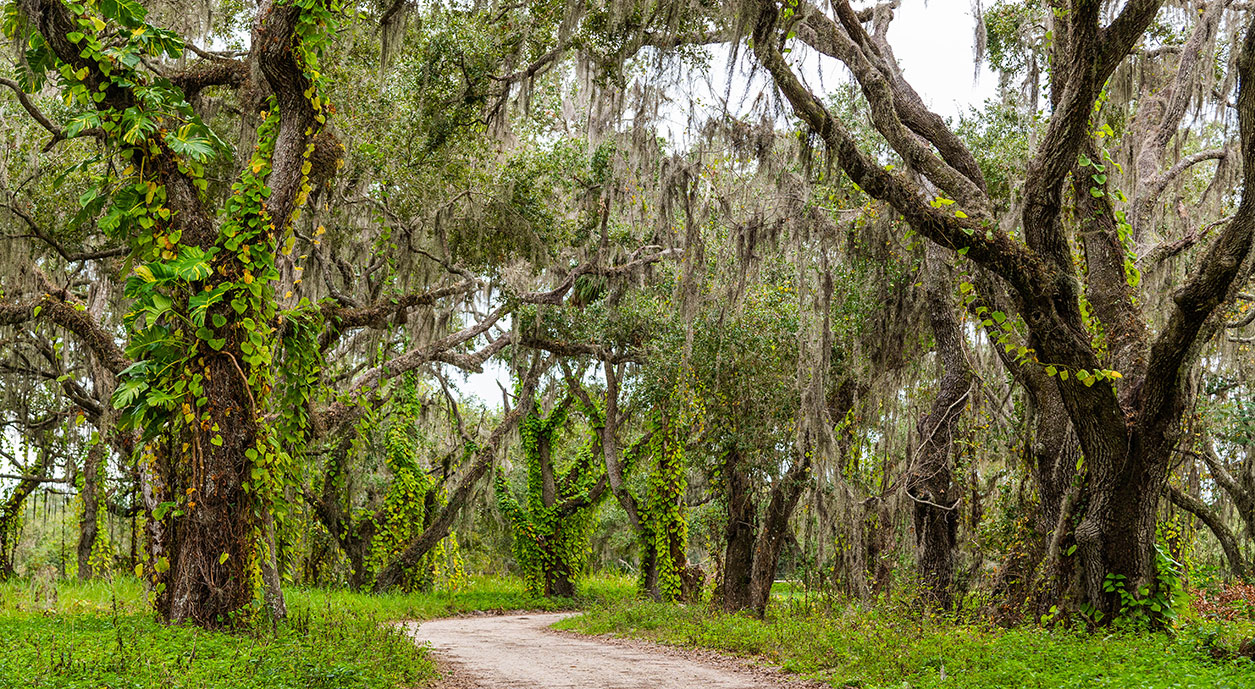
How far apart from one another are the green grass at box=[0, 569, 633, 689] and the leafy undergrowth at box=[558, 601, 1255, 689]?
355 centimetres

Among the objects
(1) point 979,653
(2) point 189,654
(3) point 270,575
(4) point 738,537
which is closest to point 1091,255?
(1) point 979,653

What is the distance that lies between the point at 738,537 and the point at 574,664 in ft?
19.0

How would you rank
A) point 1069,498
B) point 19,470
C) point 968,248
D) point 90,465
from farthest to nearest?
point 19,470 < point 90,465 < point 1069,498 < point 968,248

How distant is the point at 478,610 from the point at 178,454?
37.2 ft

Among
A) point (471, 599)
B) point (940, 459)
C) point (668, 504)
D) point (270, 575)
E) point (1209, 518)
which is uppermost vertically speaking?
point (940, 459)

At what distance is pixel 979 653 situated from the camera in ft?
22.6

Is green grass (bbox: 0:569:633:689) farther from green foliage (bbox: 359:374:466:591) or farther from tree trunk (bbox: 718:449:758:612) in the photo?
green foliage (bbox: 359:374:466:591)

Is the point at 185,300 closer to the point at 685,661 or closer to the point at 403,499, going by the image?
the point at 685,661

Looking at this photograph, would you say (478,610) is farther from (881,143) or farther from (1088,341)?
(1088,341)

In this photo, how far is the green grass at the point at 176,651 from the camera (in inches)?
191

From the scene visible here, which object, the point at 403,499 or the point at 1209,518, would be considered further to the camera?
the point at 403,499

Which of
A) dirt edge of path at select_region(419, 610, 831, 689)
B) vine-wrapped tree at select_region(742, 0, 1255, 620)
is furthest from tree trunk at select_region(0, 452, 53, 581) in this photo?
vine-wrapped tree at select_region(742, 0, 1255, 620)

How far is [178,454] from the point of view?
6812 millimetres

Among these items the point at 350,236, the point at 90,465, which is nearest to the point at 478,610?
the point at 90,465
